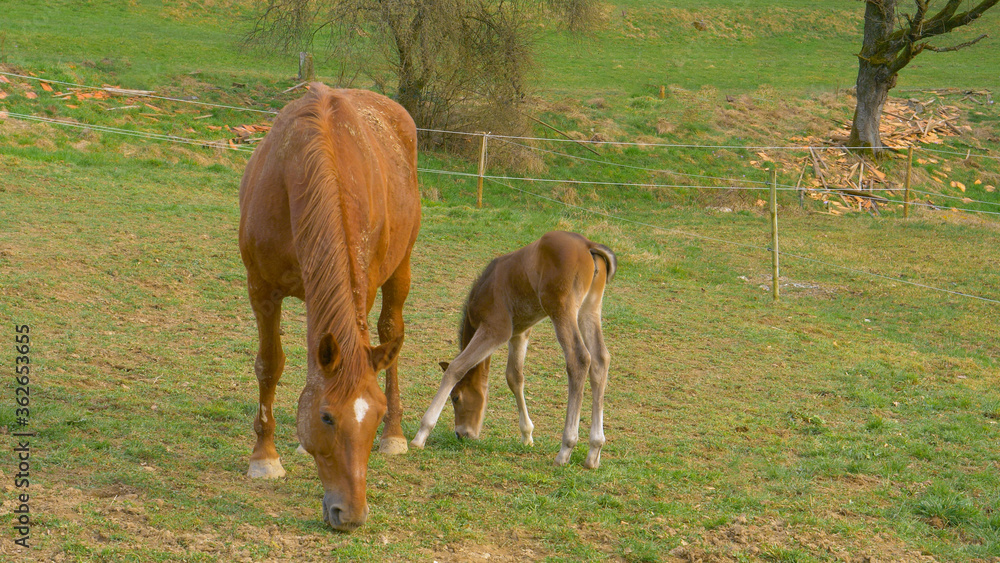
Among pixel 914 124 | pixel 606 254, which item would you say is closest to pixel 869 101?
pixel 914 124

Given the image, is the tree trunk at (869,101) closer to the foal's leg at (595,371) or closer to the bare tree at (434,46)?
the bare tree at (434,46)

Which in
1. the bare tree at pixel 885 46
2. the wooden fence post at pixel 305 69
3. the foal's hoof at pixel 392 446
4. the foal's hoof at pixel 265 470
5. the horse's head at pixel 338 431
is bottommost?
the foal's hoof at pixel 392 446

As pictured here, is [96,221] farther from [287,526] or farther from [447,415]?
[287,526]

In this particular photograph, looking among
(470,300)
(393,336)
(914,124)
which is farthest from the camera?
(914,124)

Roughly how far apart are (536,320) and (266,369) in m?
1.91

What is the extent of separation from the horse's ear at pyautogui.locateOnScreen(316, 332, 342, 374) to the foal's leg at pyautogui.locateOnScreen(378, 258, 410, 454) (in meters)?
1.73

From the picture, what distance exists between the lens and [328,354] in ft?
11.2

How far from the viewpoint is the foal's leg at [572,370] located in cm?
503

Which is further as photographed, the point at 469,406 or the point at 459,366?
the point at 469,406

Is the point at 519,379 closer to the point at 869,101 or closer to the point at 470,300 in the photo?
the point at 470,300

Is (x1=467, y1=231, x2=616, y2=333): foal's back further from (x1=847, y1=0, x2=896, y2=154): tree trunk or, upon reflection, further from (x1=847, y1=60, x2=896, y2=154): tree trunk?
(x1=847, y1=60, x2=896, y2=154): tree trunk

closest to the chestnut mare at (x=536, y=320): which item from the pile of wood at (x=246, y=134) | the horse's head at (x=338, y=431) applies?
the horse's head at (x=338, y=431)

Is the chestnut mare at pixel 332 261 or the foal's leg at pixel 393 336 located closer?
the chestnut mare at pixel 332 261

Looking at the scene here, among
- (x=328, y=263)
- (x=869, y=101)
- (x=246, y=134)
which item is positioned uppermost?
(x=869, y=101)
